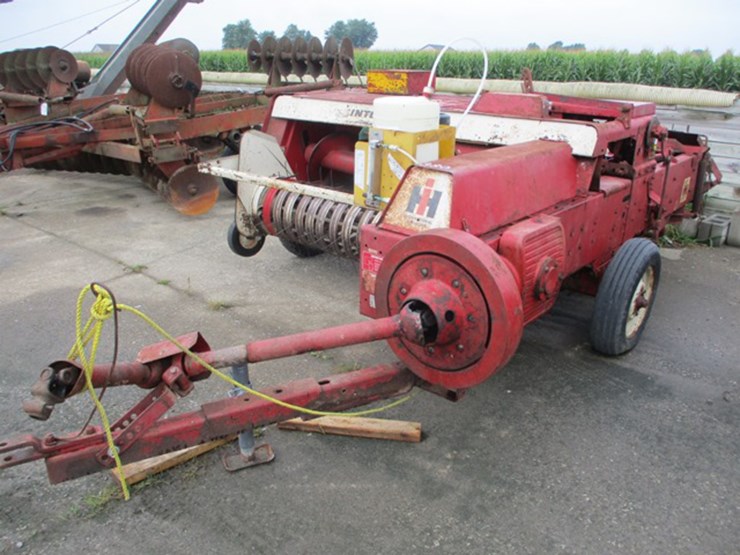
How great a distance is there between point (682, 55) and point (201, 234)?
17.5 m

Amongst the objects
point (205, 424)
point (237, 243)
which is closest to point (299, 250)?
point (237, 243)

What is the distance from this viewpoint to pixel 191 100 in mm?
6391

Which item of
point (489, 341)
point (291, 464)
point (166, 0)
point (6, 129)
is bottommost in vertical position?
point (291, 464)

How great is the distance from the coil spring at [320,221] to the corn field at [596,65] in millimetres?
17195

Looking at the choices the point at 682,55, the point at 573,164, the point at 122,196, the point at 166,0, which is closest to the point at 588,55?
the point at 682,55

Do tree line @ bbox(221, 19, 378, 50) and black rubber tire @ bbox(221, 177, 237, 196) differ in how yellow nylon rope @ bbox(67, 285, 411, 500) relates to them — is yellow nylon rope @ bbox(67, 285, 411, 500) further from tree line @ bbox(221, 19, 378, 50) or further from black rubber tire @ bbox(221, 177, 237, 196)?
tree line @ bbox(221, 19, 378, 50)

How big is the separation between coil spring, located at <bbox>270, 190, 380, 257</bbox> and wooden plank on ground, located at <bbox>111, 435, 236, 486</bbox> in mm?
1501

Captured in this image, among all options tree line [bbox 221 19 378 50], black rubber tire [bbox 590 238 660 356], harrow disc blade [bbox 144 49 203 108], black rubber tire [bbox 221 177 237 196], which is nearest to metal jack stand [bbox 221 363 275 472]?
black rubber tire [bbox 590 238 660 356]

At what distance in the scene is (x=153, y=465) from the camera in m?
2.60

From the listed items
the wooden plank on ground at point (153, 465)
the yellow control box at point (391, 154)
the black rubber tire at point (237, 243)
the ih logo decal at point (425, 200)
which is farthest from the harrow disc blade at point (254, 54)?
the wooden plank on ground at point (153, 465)

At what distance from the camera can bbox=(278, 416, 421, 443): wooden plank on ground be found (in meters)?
2.80

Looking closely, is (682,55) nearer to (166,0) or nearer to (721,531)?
(166,0)

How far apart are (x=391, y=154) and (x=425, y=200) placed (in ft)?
1.62

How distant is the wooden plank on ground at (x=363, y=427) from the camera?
9.19 feet
